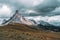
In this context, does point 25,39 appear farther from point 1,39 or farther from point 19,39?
point 1,39

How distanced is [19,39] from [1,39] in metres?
6.11

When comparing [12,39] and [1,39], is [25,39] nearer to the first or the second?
[12,39]

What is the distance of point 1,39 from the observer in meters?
53.3

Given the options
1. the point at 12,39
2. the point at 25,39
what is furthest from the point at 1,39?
the point at 25,39

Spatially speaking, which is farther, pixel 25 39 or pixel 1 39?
pixel 25 39

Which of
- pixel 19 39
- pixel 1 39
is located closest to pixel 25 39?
pixel 19 39

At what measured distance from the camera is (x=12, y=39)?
55.8m

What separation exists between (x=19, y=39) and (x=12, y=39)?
227cm

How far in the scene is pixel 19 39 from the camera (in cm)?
5672

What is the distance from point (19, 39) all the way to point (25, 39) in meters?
3.12

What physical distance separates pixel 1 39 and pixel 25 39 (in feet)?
29.9

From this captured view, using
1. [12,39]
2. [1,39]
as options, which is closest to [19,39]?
[12,39]

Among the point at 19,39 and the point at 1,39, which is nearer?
the point at 1,39

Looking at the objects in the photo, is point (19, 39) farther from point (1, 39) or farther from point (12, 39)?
point (1, 39)
